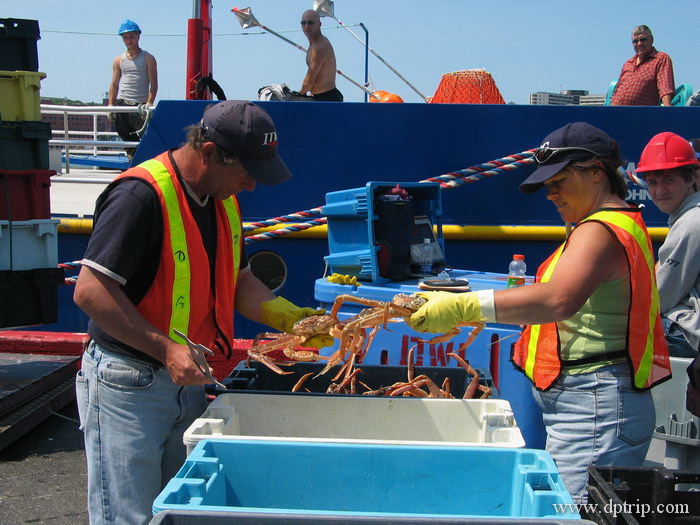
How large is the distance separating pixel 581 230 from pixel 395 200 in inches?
86.8

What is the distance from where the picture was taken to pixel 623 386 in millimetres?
2512

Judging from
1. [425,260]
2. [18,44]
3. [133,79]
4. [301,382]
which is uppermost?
[133,79]

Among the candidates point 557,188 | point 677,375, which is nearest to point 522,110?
point 677,375

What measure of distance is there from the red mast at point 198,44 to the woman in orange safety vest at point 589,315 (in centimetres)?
516

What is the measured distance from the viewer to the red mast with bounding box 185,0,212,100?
283 inches

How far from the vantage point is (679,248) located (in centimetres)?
339

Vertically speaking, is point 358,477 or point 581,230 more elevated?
point 581,230

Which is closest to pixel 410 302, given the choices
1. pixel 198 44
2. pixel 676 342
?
pixel 676 342

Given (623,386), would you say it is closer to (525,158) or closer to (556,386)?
(556,386)

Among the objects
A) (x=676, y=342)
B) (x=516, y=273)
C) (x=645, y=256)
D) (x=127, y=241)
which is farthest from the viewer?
(x=516, y=273)

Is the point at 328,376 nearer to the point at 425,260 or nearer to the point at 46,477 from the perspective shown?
the point at 425,260

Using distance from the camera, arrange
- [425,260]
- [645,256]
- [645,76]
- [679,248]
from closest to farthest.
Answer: [645,256] → [679,248] → [425,260] → [645,76]

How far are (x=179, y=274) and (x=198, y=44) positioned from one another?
5384 millimetres

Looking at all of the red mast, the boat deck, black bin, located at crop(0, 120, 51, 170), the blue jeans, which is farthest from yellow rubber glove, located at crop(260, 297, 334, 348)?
the red mast
